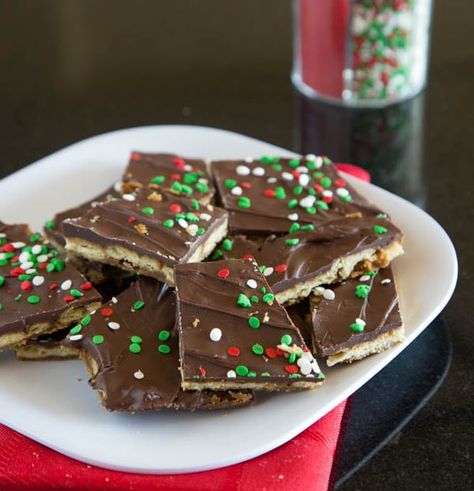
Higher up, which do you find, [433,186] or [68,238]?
[68,238]

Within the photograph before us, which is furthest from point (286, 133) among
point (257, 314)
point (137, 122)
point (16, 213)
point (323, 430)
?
point (323, 430)

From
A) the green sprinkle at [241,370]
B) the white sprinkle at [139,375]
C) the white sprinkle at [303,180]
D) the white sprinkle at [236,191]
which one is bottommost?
the white sprinkle at [139,375]

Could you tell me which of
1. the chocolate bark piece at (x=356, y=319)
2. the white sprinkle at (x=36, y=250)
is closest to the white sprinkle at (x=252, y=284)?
the chocolate bark piece at (x=356, y=319)

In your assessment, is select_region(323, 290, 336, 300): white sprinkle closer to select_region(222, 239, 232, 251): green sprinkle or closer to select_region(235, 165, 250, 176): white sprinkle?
select_region(222, 239, 232, 251): green sprinkle

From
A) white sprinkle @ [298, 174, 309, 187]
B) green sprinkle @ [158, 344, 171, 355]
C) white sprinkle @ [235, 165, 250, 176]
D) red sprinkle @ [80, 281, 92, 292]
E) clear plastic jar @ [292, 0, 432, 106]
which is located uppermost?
clear plastic jar @ [292, 0, 432, 106]

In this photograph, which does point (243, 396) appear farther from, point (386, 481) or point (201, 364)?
point (386, 481)

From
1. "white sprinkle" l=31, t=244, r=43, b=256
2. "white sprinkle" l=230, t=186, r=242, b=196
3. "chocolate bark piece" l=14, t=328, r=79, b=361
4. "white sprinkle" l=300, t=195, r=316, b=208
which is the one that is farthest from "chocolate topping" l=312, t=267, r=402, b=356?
"white sprinkle" l=31, t=244, r=43, b=256

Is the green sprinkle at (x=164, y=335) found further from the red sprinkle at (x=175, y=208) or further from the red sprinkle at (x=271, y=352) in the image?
the red sprinkle at (x=175, y=208)

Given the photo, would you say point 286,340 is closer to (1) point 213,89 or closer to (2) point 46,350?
(2) point 46,350
